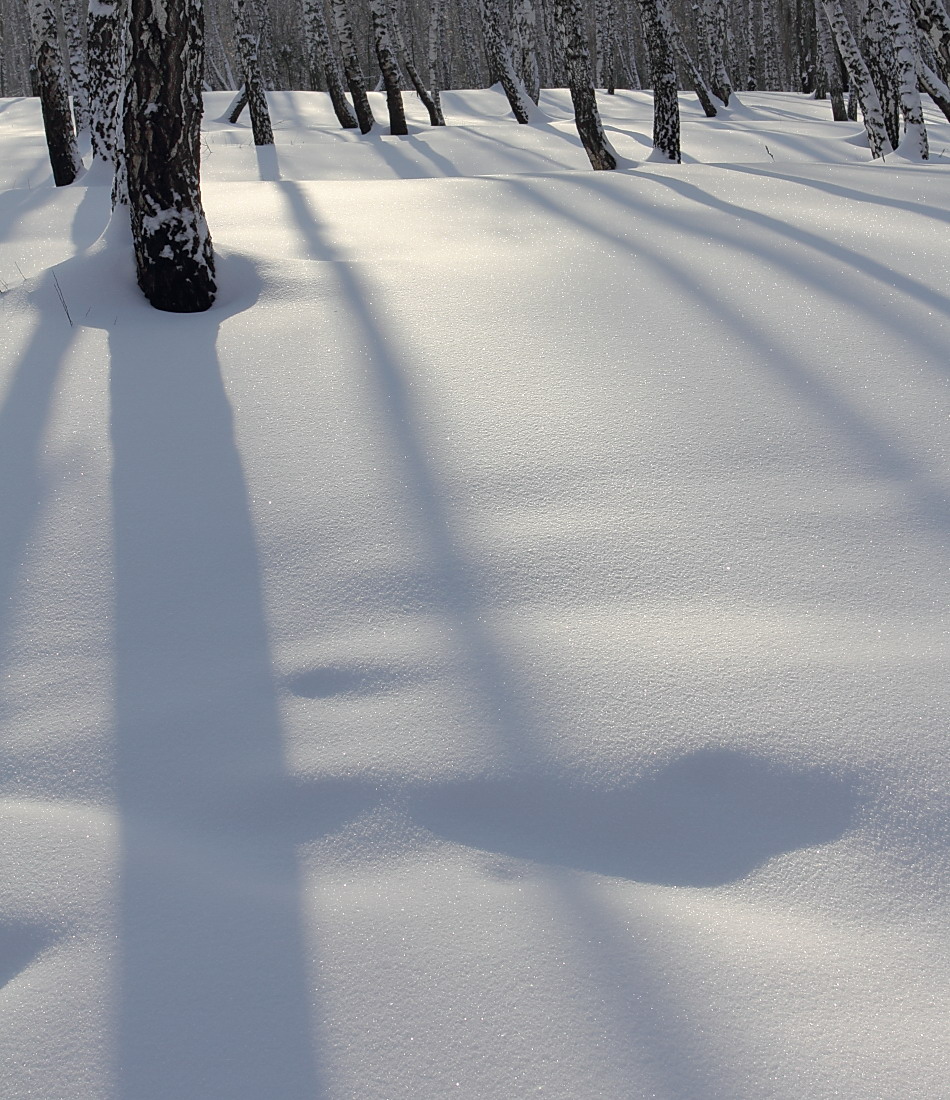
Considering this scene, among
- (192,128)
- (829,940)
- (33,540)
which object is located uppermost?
(192,128)

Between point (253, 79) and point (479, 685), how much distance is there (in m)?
11.1

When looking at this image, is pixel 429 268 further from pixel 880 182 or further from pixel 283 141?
pixel 283 141

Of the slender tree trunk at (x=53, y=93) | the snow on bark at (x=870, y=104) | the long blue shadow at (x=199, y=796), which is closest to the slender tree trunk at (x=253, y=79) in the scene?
the slender tree trunk at (x=53, y=93)

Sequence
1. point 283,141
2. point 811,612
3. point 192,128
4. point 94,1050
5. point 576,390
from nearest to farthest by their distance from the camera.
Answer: point 94,1050, point 811,612, point 576,390, point 192,128, point 283,141

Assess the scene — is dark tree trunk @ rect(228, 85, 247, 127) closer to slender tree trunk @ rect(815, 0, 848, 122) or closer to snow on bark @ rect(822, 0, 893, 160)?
slender tree trunk @ rect(815, 0, 848, 122)

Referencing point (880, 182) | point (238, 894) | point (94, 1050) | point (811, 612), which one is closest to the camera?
point (94, 1050)

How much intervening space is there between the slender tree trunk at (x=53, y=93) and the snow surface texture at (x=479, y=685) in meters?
5.95

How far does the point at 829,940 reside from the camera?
47.7 inches

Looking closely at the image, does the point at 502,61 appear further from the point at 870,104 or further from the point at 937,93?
the point at 870,104

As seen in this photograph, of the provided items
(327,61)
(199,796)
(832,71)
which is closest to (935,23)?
(199,796)

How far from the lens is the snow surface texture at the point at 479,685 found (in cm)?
113

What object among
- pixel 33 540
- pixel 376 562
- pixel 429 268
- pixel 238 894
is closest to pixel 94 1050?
pixel 238 894

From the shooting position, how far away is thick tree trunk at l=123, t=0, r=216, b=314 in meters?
3.32

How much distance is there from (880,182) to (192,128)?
3.51m
